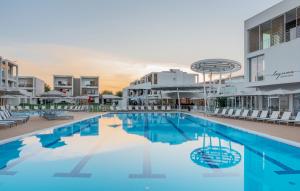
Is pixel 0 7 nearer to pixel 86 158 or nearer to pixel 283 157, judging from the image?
pixel 86 158

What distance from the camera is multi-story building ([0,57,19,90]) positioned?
3819 cm

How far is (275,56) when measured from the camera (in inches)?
723

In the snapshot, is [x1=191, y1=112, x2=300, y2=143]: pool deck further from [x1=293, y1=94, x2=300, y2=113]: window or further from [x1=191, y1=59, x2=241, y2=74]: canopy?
[x1=191, y1=59, x2=241, y2=74]: canopy

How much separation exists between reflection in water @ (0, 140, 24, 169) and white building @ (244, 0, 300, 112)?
515 inches

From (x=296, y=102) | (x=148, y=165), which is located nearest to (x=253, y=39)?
(x=296, y=102)

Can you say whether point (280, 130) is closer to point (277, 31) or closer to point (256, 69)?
point (277, 31)

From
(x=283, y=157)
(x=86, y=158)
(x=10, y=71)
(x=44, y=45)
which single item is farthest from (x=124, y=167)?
(x=10, y=71)

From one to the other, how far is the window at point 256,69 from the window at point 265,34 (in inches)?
34.7

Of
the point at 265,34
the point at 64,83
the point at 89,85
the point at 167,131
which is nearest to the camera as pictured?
the point at 167,131

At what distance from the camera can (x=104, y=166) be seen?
663cm

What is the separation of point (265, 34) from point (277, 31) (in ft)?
3.80

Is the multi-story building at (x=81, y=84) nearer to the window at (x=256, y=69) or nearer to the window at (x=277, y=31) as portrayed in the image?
the window at (x=256, y=69)

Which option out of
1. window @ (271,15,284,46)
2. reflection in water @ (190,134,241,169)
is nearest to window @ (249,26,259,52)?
window @ (271,15,284,46)

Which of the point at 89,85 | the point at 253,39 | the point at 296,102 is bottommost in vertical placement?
the point at 296,102
